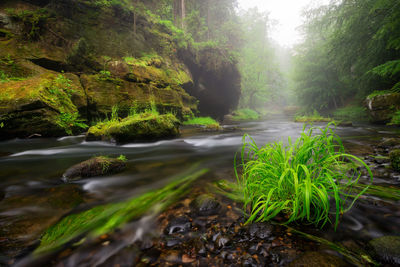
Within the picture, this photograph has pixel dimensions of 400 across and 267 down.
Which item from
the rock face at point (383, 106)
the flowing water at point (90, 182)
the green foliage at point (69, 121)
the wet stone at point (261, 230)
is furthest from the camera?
the rock face at point (383, 106)

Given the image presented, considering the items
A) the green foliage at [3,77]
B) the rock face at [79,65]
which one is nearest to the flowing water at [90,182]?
the rock face at [79,65]

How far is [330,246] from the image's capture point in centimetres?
134

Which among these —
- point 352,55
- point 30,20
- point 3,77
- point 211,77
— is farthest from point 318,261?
point 211,77

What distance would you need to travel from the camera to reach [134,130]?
596cm

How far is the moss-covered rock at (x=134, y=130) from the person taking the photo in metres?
5.80

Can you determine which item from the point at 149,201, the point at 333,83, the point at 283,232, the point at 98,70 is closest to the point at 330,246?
the point at 283,232

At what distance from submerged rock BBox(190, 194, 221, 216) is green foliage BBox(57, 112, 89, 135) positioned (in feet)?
21.3

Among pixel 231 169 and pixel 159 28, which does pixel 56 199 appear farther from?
pixel 159 28

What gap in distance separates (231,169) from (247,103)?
101 ft

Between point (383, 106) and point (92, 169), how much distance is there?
13218mm

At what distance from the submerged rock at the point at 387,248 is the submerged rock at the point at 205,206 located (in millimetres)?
1325

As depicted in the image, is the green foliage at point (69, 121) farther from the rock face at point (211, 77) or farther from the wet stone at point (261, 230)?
the rock face at point (211, 77)

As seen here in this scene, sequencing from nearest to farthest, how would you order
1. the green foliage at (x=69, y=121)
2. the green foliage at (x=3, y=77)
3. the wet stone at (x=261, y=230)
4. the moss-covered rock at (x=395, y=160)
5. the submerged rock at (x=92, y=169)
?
the wet stone at (x=261, y=230), the moss-covered rock at (x=395, y=160), the submerged rock at (x=92, y=169), the green foliage at (x=3, y=77), the green foliage at (x=69, y=121)

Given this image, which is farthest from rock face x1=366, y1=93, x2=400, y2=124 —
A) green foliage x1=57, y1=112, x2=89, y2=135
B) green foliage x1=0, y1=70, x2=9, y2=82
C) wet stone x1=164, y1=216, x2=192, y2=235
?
green foliage x1=0, y1=70, x2=9, y2=82
